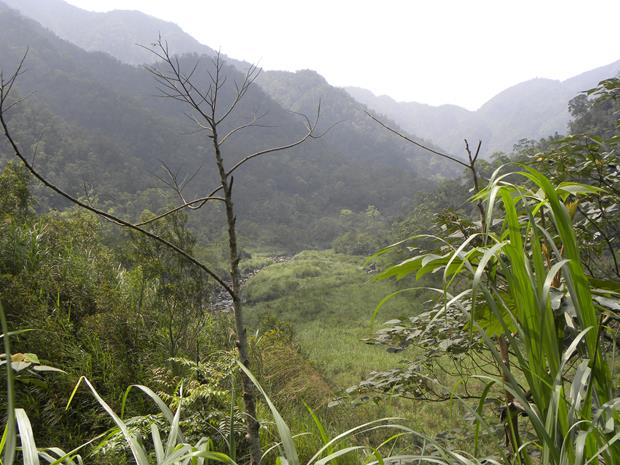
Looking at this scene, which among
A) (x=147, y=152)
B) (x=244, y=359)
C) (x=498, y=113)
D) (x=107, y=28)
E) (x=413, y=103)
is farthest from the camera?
(x=413, y=103)

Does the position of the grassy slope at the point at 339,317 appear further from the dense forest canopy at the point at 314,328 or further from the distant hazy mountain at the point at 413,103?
the distant hazy mountain at the point at 413,103

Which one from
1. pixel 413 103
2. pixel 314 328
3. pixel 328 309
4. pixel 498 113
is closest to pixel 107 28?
pixel 413 103

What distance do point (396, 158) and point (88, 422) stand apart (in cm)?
6761

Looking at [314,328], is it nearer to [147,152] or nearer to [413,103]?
[147,152]

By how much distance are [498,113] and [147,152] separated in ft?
372

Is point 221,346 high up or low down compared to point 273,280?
up

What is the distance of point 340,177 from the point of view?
54.0 metres

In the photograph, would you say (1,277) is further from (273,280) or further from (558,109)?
(558,109)

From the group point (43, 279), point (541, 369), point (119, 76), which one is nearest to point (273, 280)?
point (43, 279)

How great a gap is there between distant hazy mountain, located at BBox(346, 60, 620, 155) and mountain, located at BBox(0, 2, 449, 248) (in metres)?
52.6

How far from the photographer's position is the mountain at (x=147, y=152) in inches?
1336

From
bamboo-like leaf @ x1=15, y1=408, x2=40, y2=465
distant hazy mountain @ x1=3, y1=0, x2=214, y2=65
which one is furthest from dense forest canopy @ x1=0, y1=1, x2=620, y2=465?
distant hazy mountain @ x1=3, y1=0, x2=214, y2=65

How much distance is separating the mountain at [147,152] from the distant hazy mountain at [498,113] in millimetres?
52631

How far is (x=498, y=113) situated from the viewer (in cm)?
12606
